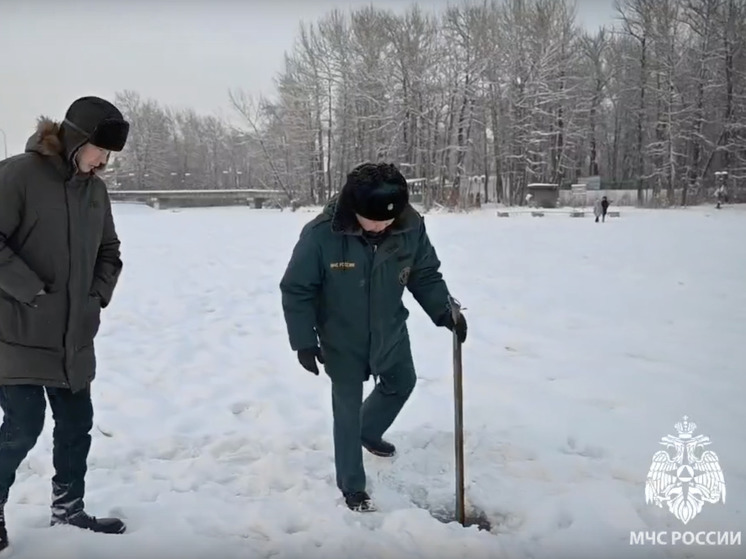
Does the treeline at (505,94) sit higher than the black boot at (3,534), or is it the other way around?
the treeline at (505,94)

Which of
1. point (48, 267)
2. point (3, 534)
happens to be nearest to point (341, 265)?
point (48, 267)

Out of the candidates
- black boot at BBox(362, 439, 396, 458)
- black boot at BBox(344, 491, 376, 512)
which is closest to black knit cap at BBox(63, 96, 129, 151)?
black boot at BBox(344, 491, 376, 512)

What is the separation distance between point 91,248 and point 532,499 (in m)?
2.38

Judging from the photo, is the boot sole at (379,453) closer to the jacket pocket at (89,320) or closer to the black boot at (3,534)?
the jacket pocket at (89,320)

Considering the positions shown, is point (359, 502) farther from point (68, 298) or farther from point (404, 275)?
point (68, 298)

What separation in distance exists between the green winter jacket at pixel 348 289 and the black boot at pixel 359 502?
1.85 ft

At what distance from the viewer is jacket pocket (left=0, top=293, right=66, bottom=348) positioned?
2.40 meters

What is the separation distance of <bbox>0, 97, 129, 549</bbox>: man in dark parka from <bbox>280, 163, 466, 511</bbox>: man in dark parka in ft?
2.93

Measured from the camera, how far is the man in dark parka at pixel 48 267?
2352mm

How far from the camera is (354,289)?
2.89 meters

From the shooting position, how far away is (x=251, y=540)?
2.68 meters

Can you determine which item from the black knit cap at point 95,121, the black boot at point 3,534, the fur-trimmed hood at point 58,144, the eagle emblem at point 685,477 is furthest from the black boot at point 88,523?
the eagle emblem at point 685,477

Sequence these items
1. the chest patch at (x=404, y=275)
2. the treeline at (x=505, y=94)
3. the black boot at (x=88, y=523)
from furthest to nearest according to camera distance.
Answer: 1. the treeline at (x=505, y=94)
2. the chest patch at (x=404, y=275)
3. the black boot at (x=88, y=523)

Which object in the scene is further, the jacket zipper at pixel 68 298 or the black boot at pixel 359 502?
the black boot at pixel 359 502
